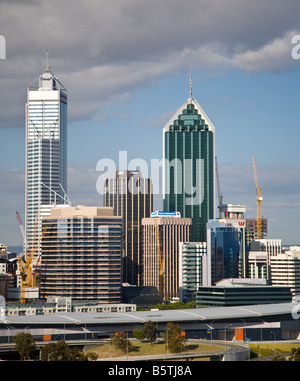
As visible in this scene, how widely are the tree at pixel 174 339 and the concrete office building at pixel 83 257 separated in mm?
83238

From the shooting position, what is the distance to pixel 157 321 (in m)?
124

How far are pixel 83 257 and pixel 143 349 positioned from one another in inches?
3749

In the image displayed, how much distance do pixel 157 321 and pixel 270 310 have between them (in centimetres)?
2941

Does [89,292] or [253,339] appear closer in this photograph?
[253,339]

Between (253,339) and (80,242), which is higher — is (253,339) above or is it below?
below

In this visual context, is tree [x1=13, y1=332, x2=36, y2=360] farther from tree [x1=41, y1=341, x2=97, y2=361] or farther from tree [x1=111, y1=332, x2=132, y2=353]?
tree [x1=111, y1=332, x2=132, y2=353]

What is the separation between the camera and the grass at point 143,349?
97.4 m

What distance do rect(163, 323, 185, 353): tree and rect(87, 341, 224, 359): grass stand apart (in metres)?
0.99

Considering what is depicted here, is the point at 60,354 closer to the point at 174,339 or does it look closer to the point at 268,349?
the point at 174,339

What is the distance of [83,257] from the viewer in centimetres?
19462
